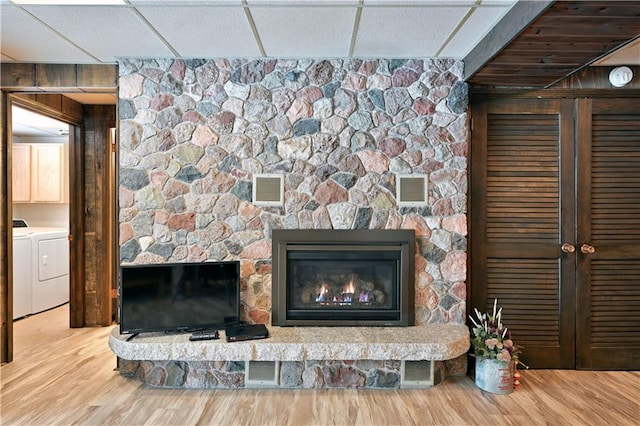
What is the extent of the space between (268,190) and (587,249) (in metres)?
2.41

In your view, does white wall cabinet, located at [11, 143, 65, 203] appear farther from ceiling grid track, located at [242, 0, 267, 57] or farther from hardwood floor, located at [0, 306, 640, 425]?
ceiling grid track, located at [242, 0, 267, 57]

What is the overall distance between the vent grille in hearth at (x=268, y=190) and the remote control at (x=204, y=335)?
3.08 ft

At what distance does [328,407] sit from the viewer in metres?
2.30

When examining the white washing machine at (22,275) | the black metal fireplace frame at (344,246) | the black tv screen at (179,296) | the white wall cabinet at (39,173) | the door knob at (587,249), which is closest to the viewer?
the black tv screen at (179,296)

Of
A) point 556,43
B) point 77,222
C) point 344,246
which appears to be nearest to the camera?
point 556,43

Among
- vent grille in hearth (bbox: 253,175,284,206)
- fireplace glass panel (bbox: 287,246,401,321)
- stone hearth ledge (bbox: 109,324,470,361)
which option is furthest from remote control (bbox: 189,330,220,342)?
vent grille in hearth (bbox: 253,175,284,206)

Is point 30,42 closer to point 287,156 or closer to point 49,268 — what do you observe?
point 287,156

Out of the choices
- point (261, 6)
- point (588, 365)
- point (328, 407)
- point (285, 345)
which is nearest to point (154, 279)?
point (285, 345)

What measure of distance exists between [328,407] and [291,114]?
6.49 feet

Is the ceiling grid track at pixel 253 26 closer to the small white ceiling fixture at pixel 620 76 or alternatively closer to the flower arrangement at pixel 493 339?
the flower arrangement at pixel 493 339

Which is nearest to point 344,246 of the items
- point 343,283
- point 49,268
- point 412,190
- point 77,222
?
point 343,283

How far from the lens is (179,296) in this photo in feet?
8.40

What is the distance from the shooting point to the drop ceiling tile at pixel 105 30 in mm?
2092

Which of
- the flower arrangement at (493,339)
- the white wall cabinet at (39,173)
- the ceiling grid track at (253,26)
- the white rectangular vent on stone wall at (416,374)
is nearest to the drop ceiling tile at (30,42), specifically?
the ceiling grid track at (253,26)
